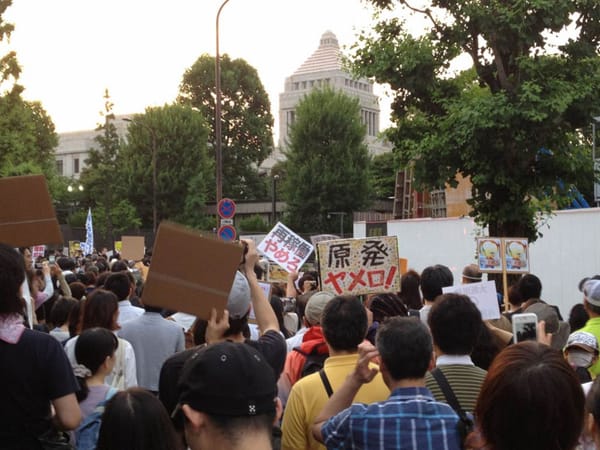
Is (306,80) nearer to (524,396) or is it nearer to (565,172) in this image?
(565,172)

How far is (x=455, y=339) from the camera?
3.94 m

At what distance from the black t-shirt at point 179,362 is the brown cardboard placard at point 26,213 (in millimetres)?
1272

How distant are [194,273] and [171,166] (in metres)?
50.5

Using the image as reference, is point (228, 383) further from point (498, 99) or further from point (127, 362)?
point (498, 99)

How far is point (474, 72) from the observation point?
17547 millimetres

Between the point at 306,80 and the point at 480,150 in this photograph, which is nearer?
the point at 480,150

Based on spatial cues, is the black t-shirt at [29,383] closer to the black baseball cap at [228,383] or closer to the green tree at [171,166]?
the black baseball cap at [228,383]

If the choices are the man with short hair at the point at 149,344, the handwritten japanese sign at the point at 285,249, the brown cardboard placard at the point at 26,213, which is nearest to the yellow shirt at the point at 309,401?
the brown cardboard placard at the point at 26,213

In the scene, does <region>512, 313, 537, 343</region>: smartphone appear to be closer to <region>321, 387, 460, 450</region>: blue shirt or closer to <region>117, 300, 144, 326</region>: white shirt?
<region>321, 387, 460, 450</region>: blue shirt

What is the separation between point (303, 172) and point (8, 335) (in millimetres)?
45683

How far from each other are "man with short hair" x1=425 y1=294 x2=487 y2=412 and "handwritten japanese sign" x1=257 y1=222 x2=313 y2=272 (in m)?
6.52

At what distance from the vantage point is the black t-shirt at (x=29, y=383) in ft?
10.9

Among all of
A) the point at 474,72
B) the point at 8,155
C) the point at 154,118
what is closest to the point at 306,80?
the point at 154,118

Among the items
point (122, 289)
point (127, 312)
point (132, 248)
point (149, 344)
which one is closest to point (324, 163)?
point (132, 248)
